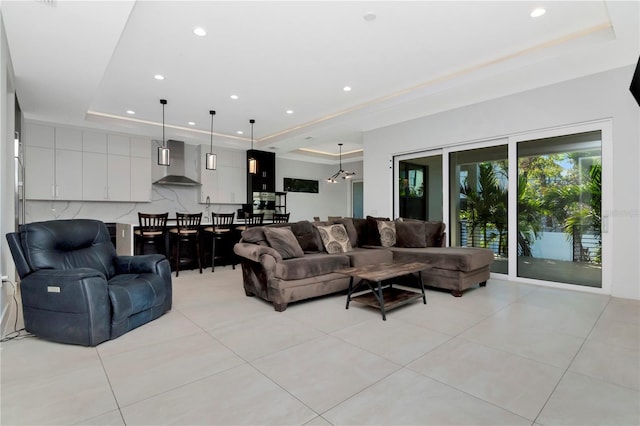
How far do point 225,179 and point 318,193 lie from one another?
3199 millimetres

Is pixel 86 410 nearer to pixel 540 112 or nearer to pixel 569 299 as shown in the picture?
pixel 569 299

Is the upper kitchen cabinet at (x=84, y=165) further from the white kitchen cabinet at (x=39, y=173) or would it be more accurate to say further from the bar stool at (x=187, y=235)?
the bar stool at (x=187, y=235)

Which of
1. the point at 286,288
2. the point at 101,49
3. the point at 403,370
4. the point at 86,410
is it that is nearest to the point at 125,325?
the point at 86,410

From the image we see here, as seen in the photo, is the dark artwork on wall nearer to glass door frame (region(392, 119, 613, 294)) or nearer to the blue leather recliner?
glass door frame (region(392, 119, 613, 294))

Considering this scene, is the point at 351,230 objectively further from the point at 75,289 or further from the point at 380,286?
the point at 75,289

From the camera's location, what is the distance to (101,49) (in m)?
3.19

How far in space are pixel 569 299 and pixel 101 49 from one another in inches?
228

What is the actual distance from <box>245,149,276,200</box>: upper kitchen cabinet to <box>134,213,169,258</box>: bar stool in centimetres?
317

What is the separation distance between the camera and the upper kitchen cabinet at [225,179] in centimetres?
772

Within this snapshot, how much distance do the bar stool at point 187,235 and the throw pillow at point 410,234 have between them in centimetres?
332

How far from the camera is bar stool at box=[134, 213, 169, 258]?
16.5 feet

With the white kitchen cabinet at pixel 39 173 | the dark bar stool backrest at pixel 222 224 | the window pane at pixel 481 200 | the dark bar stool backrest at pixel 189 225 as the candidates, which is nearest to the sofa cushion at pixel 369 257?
the window pane at pixel 481 200

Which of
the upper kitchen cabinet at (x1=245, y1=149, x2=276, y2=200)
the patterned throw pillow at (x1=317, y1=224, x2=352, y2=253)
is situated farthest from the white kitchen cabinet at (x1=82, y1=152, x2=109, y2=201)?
the patterned throw pillow at (x1=317, y1=224, x2=352, y2=253)

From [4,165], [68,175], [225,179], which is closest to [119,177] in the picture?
[68,175]
